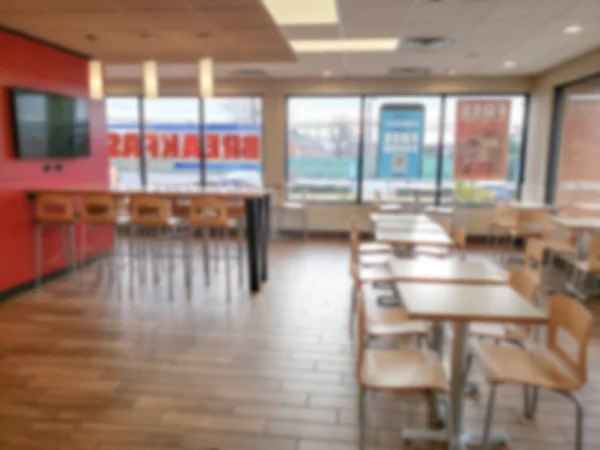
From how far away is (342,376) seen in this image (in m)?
3.43

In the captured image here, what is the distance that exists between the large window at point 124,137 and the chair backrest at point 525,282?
765cm

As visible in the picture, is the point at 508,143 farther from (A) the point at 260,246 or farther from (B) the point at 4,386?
(B) the point at 4,386

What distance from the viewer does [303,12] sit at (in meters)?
4.57

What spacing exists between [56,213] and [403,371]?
4337mm

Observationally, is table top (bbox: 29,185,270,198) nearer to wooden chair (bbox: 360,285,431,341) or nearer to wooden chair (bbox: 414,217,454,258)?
wooden chair (bbox: 414,217,454,258)

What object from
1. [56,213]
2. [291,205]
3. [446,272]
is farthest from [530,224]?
[56,213]

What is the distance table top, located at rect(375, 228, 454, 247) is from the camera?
14.5 ft

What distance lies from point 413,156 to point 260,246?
4398 mm

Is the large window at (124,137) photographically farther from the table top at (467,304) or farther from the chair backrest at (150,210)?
the table top at (467,304)

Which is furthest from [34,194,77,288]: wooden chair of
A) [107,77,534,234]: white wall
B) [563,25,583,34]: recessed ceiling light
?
[563,25,583,34]: recessed ceiling light

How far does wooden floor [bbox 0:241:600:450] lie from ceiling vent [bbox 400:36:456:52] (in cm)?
297

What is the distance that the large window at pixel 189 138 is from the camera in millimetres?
8930

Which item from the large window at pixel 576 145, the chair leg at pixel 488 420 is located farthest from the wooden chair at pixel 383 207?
the chair leg at pixel 488 420

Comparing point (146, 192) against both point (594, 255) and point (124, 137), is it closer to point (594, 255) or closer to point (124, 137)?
point (594, 255)
